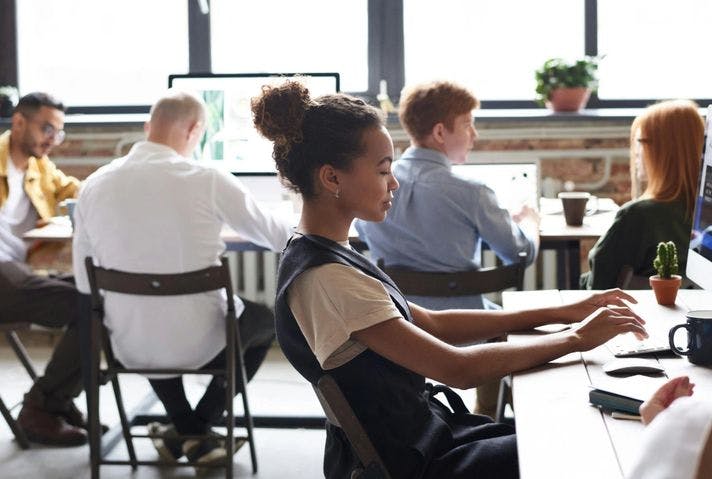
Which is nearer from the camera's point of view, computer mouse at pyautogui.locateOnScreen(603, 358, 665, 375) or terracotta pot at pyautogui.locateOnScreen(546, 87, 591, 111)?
computer mouse at pyautogui.locateOnScreen(603, 358, 665, 375)

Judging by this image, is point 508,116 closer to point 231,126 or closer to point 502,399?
point 231,126

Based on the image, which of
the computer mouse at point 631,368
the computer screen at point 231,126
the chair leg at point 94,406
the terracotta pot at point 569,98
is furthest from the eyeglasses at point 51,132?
the computer mouse at point 631,368

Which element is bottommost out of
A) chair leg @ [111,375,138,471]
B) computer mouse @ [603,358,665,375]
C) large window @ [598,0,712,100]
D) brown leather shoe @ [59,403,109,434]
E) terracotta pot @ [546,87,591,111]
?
brown leather shoe @ [59,403,109,434]

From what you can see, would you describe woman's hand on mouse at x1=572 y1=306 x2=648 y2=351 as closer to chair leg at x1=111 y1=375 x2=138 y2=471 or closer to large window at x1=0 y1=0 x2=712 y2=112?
chair leg at x1=111 y1=375 x2=138 y2=471

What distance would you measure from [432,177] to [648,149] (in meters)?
0.58

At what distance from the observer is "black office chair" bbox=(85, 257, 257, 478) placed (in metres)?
2.96

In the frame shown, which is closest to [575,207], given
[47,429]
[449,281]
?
[449,281]

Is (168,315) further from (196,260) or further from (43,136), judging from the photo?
(43,136)

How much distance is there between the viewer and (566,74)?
4.55 metres

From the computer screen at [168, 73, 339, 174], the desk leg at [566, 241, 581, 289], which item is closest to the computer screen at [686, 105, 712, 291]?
the desk leg at [566, 241, 581, 289]

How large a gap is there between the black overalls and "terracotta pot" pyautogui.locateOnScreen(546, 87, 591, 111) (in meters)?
2.92

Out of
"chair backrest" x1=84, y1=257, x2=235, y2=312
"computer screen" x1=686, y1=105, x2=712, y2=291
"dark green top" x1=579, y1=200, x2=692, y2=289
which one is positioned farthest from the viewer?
"dark green top" x1=579, y1=200, x2=692, y2=289

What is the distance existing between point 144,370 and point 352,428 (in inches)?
60.2

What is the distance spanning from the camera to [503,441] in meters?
1.80
